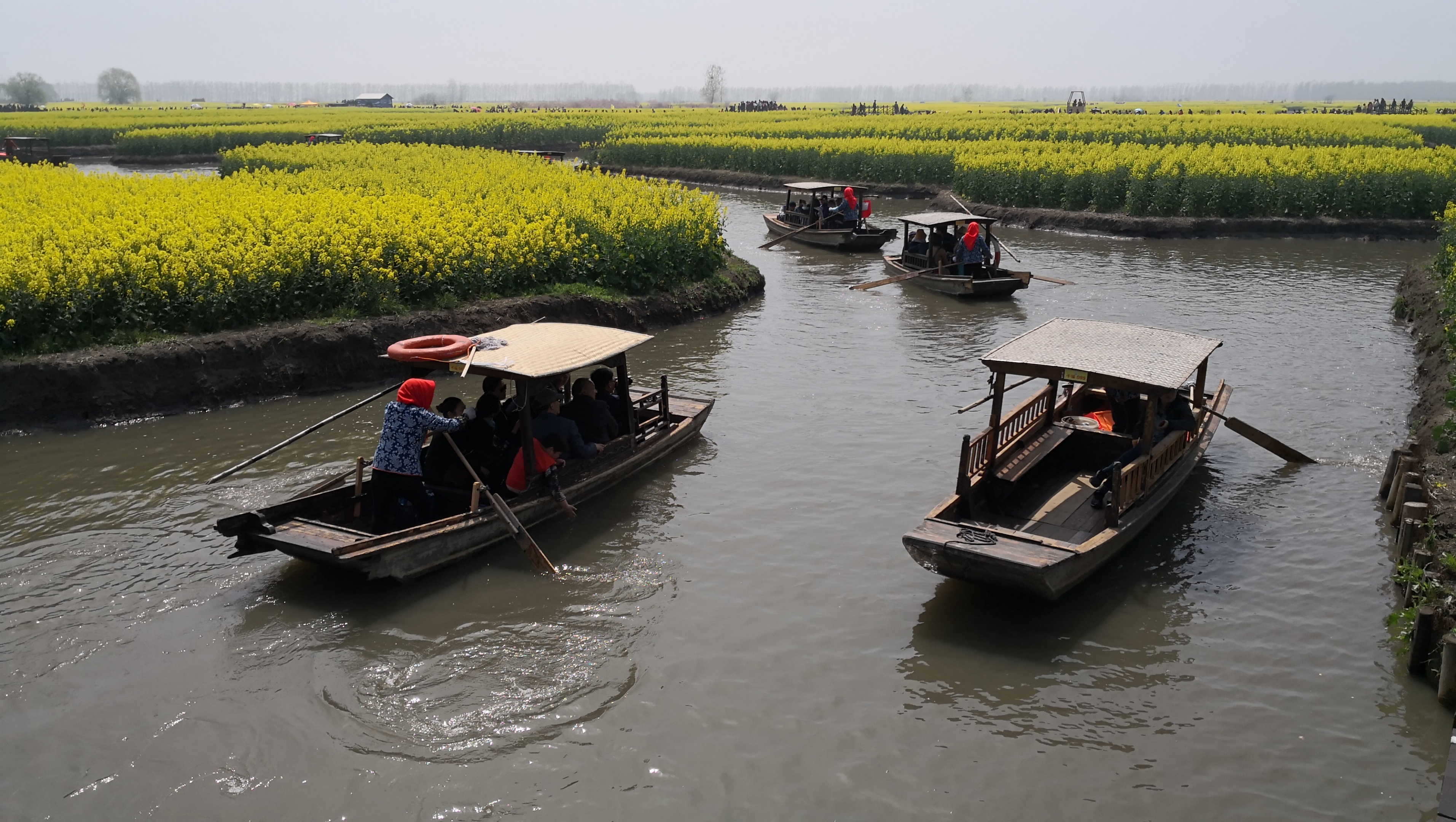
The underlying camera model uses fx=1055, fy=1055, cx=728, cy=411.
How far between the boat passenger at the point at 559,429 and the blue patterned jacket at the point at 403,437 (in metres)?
1.70

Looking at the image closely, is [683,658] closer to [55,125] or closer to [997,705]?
[997,705]

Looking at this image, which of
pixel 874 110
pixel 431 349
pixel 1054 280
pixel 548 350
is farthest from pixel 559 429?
pixel 874 110

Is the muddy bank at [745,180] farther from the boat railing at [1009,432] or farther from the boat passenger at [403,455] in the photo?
the boat passenger at [403,455]

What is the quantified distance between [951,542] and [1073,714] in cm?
170

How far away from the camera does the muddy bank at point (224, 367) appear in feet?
46.6

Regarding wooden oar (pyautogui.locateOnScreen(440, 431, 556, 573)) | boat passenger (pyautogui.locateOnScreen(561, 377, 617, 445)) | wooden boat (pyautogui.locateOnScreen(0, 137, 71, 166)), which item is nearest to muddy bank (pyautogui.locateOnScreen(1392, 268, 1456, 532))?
wooden oar (pyautogui.locateOnScreen(440, 431, 556, 573))

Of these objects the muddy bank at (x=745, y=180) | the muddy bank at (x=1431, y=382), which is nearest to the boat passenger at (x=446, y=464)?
the muddy bank at (x=1431, y=382)

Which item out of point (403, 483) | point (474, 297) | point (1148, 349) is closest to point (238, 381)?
point (474, 297)

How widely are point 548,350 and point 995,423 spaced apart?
4.78m

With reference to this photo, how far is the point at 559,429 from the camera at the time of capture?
11672 millimetres

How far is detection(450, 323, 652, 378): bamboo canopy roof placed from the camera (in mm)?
10719

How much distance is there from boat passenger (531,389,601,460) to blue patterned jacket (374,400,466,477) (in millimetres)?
1699

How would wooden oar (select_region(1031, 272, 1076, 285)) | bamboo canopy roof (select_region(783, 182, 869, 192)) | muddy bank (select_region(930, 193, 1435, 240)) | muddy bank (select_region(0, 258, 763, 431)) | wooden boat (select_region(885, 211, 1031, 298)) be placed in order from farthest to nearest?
muddy bank (select_region(930, 193, 1435, 240)), bamboo canopy roof (select_region(783, 182, 869, 192)), wooden oar (select_region(1031, 272, 1076, 285)), wooden boat (select_region(885, 211, 1031, 298)), muddy bank (select_region(0, 258, 763, 431))

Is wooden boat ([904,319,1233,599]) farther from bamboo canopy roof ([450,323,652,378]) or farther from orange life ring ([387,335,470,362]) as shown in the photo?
orange life ring ([387,335,470,362])
